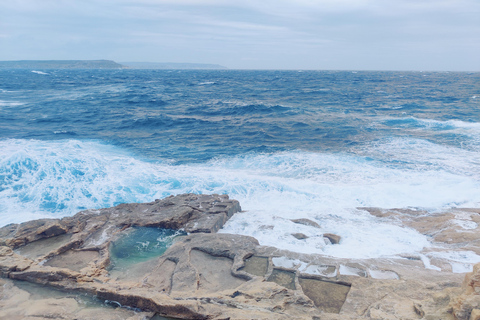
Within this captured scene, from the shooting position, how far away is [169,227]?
8.13 meters

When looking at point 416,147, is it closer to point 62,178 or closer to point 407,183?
point 407,183

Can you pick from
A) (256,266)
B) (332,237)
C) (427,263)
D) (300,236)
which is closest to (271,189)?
(300,236)

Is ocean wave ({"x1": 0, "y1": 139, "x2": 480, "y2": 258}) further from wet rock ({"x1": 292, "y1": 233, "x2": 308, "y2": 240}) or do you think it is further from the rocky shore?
the rocky shore

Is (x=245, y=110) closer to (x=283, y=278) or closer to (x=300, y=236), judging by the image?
(x=300, y=236)

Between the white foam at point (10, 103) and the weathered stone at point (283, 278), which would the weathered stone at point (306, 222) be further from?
the white foam at point (10, 103)

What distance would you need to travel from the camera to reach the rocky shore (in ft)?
15.0

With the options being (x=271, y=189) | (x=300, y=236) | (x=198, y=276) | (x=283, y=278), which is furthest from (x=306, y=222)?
(x=198, y=276)

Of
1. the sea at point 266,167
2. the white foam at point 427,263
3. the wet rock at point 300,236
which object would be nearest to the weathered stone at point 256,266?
the sea at point 266,167

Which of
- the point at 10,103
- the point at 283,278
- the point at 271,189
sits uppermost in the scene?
the point at 10,103

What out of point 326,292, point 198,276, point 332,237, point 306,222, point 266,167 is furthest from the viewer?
point 266,167

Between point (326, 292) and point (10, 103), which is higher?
point (10, 103)

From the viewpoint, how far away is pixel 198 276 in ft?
19.1

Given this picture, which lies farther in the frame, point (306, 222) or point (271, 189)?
point (271, 189)

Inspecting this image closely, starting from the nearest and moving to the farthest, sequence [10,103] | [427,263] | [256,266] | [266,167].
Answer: [256,266]
[427,263]
[266,167]
[10,103]
